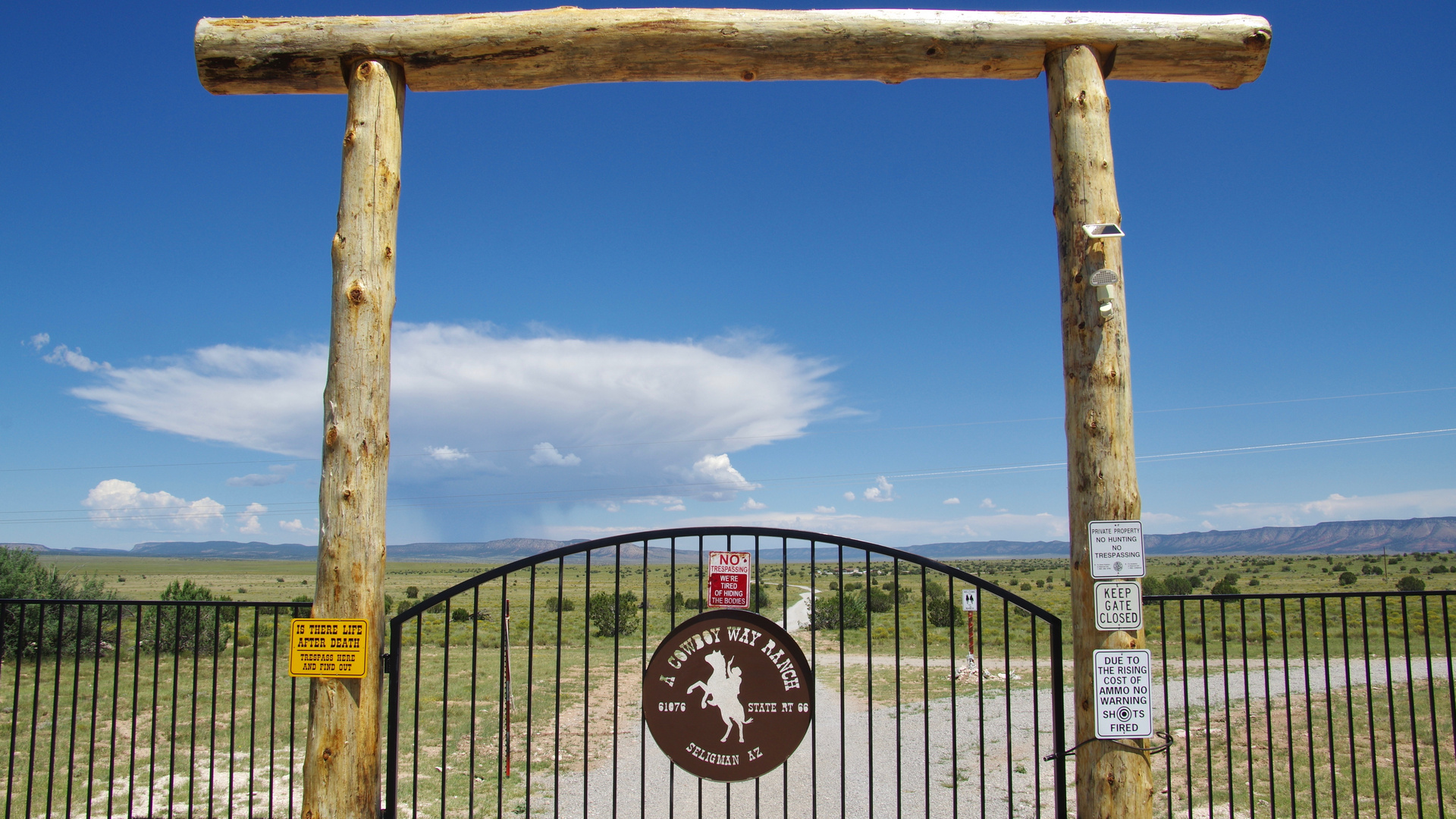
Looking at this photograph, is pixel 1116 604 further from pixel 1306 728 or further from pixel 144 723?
pixel 144 723

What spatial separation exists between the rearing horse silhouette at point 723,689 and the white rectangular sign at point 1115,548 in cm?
205

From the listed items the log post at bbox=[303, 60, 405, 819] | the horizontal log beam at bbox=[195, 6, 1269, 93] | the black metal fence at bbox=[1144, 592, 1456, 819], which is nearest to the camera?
the log post at bbox=[303, 60, 405, 819]

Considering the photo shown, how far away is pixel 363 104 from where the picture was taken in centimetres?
473

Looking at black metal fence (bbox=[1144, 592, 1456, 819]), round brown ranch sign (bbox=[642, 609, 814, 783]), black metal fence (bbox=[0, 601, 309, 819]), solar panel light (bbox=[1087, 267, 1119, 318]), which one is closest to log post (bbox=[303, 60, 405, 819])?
black metal fence (bbox=[0, 601, 309, 819])

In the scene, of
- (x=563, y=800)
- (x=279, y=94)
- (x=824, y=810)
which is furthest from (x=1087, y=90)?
(x=563, y=800)

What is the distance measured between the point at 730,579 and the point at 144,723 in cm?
1098

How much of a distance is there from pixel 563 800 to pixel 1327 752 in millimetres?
9210

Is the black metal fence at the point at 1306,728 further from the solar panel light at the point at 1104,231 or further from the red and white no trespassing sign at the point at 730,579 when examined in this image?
the red and white no trespassing sign at the point at 730,579

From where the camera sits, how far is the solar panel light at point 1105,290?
430cm

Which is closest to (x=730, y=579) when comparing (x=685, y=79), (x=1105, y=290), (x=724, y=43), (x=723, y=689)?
(x=723, y=689)

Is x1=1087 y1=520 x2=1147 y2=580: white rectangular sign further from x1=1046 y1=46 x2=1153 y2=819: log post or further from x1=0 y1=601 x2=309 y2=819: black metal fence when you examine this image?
x1=0 y1=601 x2=309 y2=819: black metal fence

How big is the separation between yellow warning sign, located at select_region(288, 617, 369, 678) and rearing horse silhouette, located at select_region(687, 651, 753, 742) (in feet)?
6.07

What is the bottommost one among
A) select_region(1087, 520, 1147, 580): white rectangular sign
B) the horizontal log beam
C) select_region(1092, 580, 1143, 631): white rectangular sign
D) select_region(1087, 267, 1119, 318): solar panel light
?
select_region(1092, 580, 1143, 631): white rectangular sign

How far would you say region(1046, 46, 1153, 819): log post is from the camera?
4316 mm
